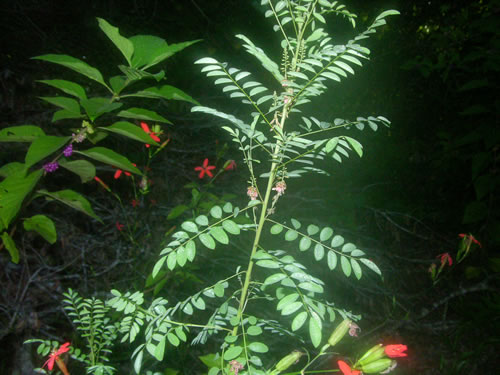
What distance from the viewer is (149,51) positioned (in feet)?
2.67

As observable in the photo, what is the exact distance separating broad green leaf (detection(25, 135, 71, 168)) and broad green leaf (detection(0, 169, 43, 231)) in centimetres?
10

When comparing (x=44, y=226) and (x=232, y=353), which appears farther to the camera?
(x=44, y=226)

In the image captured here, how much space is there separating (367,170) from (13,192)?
2.17 meters

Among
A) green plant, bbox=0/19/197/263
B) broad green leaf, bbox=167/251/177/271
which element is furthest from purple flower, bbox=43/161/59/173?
broad green leaf, bbox=167/251/177/271

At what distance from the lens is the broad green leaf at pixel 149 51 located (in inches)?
30.6

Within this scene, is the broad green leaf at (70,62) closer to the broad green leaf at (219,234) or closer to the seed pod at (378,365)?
the broad green leaf at (219,234)

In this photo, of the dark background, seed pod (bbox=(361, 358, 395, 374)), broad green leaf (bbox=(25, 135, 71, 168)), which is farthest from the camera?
the dark background

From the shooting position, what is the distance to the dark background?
1557 mm

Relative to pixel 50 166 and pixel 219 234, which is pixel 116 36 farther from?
pixel 219 234

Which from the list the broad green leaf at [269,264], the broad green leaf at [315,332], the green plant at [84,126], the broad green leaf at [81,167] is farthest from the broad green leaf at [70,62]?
the broad green leaf at [315,332]

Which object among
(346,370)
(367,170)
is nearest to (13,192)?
(346,370)

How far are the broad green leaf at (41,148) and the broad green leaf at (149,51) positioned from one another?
10.0 inches

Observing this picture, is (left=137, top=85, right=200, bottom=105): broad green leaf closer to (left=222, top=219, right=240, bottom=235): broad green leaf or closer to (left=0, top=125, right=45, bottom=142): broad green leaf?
(left=0, top=125, right=45, bottom=142): broad green leaf

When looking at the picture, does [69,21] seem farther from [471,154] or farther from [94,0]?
[471,154]
